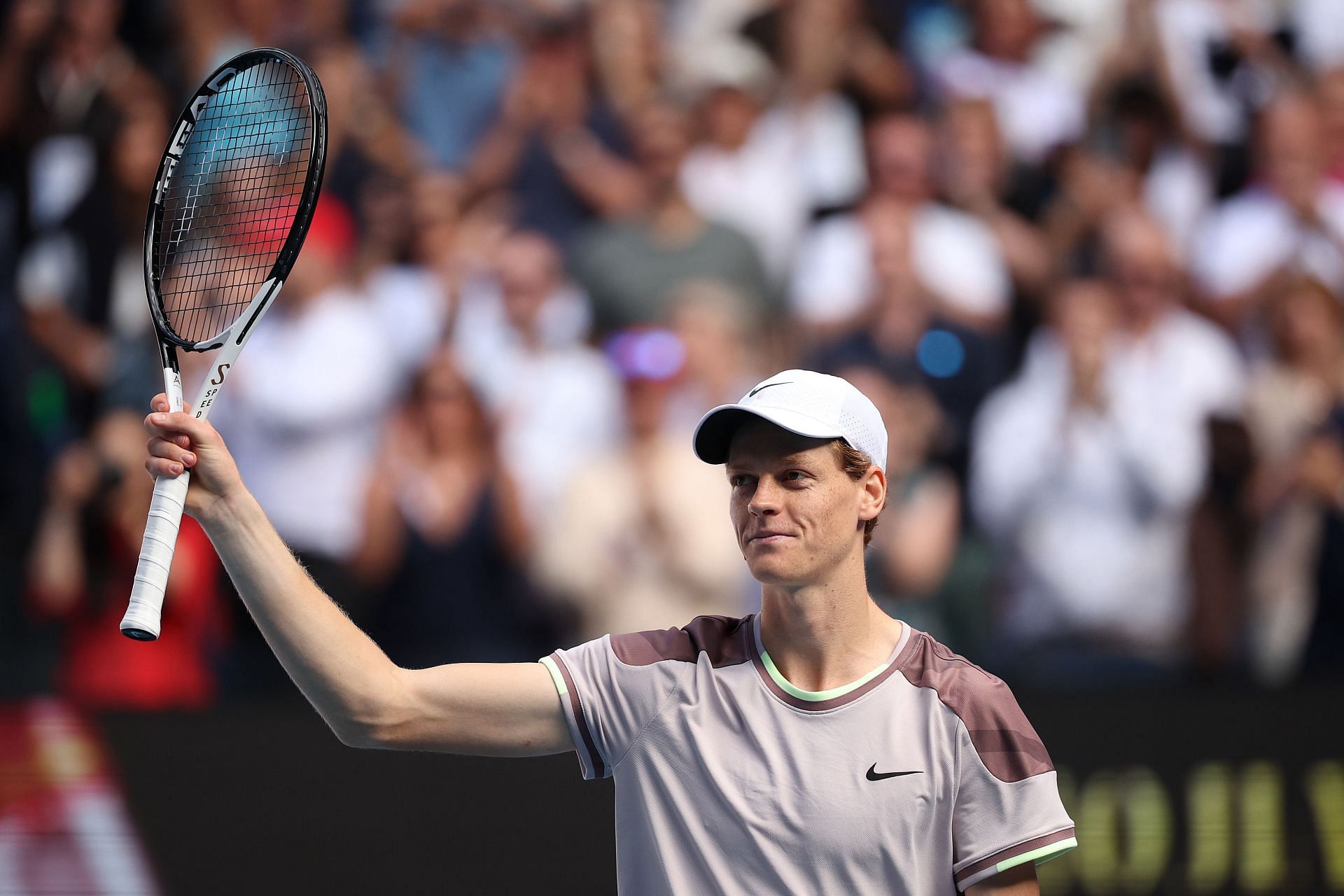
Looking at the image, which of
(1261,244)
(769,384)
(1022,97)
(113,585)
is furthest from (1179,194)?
(769,384)

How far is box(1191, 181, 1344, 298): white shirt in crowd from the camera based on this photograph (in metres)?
7.11

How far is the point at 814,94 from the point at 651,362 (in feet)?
5.47

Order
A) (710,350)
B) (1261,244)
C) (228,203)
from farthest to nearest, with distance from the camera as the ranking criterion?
(1261,244), (710,350), (228,203)

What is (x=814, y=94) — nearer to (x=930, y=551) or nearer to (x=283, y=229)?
(x=930, y=551)

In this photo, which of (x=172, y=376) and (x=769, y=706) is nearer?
(x=769, y=706)

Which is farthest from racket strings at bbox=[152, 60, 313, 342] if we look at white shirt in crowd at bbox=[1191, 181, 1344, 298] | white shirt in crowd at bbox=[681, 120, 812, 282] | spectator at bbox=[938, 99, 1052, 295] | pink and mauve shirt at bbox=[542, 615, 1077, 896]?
white shirt in crowd at bbox=[1191, 181, 1344, 298]

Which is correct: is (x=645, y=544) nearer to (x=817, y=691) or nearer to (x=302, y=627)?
(x=817, y=691)

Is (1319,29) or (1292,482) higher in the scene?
(1319,29)

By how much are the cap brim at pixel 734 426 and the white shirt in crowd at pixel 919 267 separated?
390cm

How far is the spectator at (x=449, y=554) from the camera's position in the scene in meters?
6.41

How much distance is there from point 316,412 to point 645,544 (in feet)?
4.90

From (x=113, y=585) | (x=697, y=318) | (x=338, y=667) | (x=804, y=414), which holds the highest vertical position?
(x=697, y=318)

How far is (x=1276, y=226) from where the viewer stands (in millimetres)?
7199

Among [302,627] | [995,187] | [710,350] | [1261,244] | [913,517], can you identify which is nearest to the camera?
[302,627]
